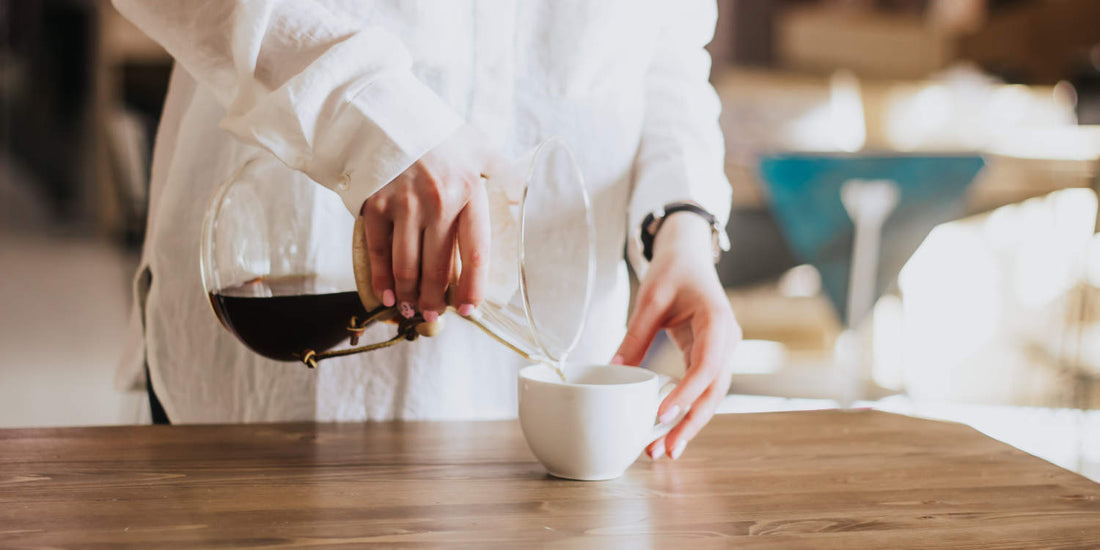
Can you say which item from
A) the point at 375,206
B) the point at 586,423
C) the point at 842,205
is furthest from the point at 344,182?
the point at 842,205

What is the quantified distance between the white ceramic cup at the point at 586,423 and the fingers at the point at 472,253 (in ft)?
0.34

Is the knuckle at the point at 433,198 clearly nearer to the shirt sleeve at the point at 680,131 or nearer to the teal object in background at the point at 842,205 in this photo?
the shirt sleeve at the point at 680,131

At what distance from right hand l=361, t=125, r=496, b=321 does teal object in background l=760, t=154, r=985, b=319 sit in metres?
2.15

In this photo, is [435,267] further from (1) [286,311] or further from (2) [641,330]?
(2) [641,330]

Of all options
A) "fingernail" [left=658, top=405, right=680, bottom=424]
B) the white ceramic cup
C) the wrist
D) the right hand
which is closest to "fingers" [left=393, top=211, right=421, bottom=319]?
the right hand

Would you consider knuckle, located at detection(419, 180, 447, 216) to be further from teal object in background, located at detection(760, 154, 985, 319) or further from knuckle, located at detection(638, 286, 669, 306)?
teal object in background, located at detection(760, 154, 985, 319)

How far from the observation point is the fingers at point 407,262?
59 centimetres

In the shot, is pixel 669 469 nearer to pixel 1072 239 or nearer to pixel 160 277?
pixel 160 277

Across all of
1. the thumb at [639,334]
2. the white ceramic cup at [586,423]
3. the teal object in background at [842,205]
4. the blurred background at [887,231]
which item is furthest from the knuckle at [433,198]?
the teal object in background at [842,205]

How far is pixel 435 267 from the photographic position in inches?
23.3

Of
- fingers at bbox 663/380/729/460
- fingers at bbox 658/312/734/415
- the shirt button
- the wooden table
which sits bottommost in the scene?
the wooden table

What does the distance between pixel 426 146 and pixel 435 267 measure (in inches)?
3.6

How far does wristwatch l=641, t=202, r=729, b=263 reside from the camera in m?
0.92

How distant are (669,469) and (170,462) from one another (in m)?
0.37
